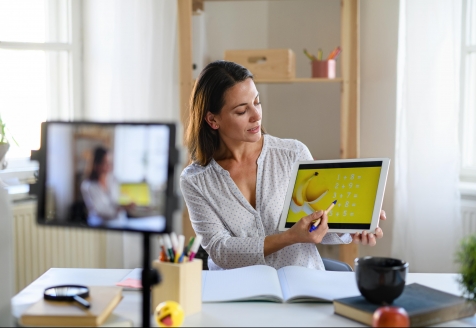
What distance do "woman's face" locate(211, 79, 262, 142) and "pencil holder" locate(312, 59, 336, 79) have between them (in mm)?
Answer: 1016

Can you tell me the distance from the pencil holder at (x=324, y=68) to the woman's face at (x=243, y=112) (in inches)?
40.0

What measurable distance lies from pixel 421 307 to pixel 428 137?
1.83 metres

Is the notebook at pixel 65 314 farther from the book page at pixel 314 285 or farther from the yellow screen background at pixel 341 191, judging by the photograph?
the yellow screen background at pixel 341 191

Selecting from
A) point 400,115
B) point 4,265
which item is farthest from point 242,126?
point 400,115

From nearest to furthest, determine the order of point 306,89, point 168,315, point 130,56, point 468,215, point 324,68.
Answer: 1. point 168,315
2. point 468,215
3. point 324,68
4. point 130,56
5. point 306,89

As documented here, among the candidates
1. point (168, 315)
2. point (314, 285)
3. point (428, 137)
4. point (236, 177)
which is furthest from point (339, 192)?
point (428, 137)

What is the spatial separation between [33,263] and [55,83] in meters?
0.94

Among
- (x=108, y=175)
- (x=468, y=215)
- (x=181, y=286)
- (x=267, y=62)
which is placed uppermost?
(x=267, y=62)

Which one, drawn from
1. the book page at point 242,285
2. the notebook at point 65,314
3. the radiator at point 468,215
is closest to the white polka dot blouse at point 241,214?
the book page at point 242,285

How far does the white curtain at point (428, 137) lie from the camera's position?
9.12ft

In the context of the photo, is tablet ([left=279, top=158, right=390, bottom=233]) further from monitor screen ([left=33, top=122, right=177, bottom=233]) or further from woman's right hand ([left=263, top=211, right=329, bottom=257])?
monitor screen ([left=33, top=122, right=177, bottom=233])

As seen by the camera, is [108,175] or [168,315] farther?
[168,315]

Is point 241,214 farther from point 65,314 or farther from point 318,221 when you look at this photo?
point 65,314

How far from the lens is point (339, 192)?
5.40ft
